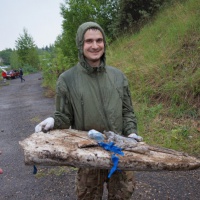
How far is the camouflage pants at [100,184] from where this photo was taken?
7.04 ft

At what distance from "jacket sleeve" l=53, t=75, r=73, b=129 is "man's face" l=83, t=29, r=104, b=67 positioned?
330 mm

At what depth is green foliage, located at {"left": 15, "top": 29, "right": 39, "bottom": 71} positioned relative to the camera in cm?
3788

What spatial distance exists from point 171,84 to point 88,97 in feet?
11.4

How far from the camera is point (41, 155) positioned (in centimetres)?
166

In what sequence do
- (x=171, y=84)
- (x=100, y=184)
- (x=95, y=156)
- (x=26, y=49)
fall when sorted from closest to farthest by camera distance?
(x=95, y=156) → (x=100, y=184) → (x=171, y=84) → (x=26, y=49)

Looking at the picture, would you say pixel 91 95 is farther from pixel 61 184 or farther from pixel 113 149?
pixel 61 184

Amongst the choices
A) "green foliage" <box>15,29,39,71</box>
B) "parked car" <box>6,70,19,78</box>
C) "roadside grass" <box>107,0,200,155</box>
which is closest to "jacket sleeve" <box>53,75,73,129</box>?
"roadside grass" <box>107,0,200,155</box>

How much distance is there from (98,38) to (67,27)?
1005cm

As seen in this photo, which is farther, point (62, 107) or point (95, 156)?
point (62, 107)

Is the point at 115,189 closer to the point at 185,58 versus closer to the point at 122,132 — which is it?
the point at 122,132

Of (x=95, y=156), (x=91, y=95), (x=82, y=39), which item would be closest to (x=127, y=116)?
(x=91, y=95)

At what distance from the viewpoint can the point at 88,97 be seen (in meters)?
2.00

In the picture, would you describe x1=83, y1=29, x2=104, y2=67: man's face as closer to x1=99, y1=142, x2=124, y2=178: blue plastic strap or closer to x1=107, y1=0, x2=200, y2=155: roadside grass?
x1=99, y1=142, x2=124, y2=178: blue plastic strap

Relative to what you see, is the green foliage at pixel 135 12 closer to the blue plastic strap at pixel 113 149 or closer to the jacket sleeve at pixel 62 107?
the jacket sleeve at pixel 62 107
